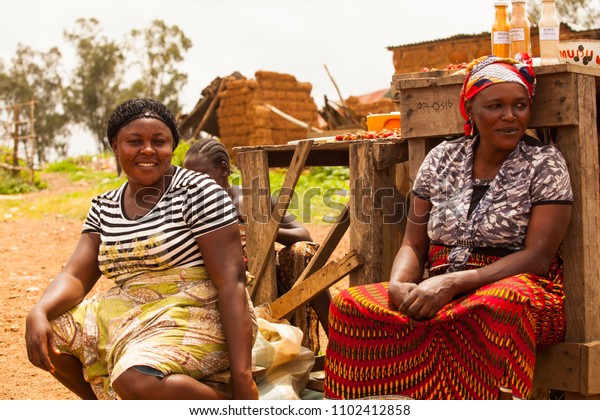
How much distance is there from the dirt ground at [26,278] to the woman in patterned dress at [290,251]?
4.47 feet

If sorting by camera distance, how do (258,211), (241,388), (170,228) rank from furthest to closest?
(258,211) < (170,228) < (241,388)

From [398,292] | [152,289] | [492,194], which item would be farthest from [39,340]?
[492,194]

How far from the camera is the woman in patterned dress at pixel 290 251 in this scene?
4367 mm

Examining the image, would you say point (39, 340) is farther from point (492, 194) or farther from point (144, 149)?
point (492, 194)

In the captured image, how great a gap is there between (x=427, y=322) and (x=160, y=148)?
4.00 ft

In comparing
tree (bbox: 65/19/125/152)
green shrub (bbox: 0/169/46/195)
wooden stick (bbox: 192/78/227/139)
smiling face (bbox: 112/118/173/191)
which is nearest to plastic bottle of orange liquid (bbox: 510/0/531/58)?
smiling face (bbox: 112/118/173/191)

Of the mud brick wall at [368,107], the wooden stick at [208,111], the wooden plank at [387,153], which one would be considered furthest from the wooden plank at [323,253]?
the wooden stick at [208,111]

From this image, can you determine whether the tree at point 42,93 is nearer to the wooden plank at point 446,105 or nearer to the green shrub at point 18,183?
the green shrub at point 18,183

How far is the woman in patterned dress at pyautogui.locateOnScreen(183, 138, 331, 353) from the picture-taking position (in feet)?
14.3

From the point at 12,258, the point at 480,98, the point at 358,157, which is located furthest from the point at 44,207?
the point at 480,98

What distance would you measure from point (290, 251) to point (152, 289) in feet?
5.49

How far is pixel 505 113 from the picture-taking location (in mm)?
2900

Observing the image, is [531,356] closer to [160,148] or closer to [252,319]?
[252,319]

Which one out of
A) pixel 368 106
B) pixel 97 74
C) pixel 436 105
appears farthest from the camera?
pixel 97 74
